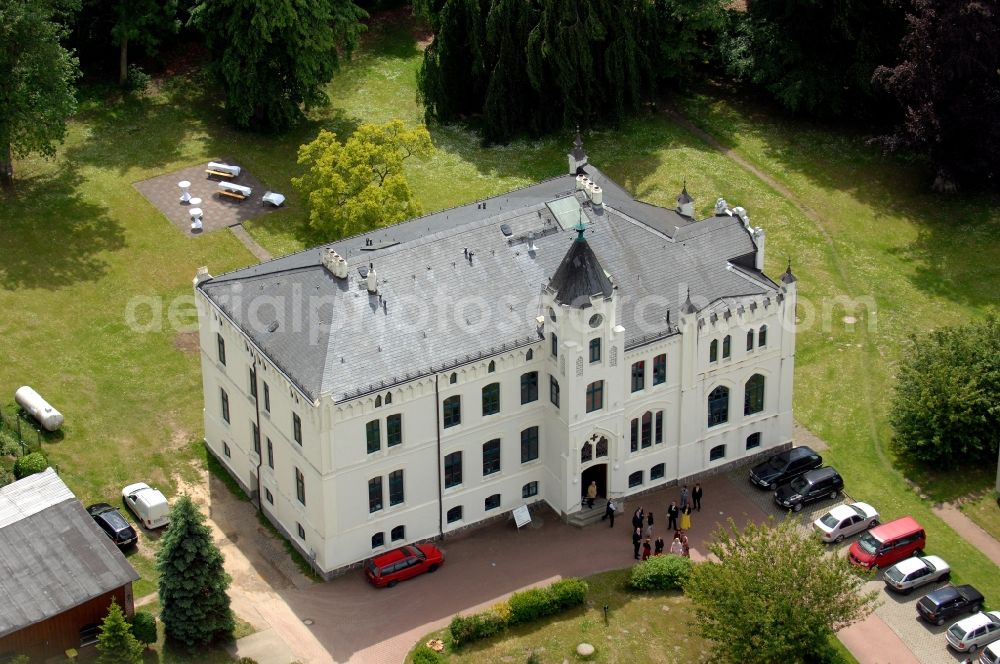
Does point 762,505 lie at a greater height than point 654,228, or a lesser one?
lesser

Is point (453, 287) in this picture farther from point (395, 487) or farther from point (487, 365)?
point (395, 487)

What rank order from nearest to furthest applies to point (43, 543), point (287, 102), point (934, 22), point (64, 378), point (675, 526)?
1. point (43, 543)
2. point (675, 526)
3. point (64, 378)
4. point (934, 22)
5. point (287, 102)

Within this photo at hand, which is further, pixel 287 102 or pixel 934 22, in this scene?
pixel 287 102

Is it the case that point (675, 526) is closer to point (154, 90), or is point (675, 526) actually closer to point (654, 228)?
point (654, 228)

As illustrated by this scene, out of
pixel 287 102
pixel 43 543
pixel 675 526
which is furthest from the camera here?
pixel 287 102

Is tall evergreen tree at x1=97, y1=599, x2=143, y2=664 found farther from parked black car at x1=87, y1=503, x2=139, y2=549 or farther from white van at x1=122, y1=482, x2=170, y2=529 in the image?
white van at x1=122, y1=482, x2=170, y2=529

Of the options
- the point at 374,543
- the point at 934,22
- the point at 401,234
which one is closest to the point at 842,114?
the point at 934,22

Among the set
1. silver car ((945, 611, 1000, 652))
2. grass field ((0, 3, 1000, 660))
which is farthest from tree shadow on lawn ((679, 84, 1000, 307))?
silver car ((945, 611, 1000, 652))
